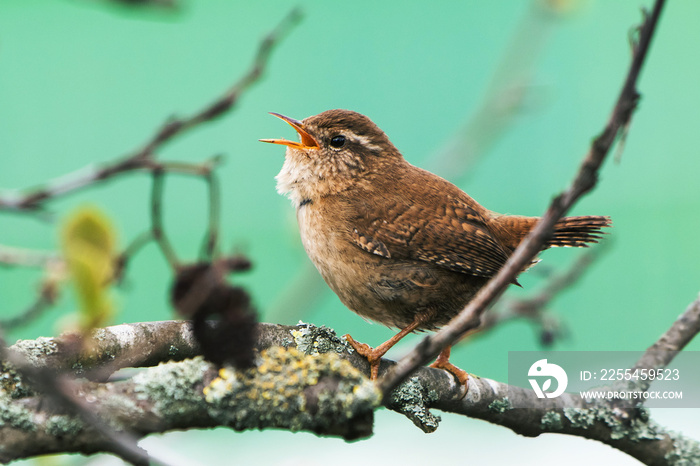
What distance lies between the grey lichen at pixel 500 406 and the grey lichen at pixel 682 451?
0.55 m

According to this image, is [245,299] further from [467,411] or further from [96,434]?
[467,411]

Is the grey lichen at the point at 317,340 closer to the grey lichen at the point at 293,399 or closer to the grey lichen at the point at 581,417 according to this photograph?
the grey lichen at the point at 293,399

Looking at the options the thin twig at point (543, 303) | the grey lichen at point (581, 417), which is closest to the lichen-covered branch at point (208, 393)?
the grey lichen at point (581, 417)

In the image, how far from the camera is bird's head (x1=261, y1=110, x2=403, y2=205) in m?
2.84

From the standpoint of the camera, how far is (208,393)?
1.62 metres

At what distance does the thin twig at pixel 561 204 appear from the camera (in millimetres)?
947

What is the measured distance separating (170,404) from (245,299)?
2.22ft

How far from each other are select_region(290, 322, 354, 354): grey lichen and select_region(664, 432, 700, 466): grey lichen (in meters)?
1.14

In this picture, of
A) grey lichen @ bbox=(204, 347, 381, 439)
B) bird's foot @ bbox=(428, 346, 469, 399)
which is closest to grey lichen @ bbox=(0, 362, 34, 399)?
grey lichen @ bbox=(204, 347, 381, 439)

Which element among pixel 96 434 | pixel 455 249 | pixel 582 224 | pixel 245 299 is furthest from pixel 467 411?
pixel 245 299

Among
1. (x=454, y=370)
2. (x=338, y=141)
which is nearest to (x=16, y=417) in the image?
(x=454, y=370)

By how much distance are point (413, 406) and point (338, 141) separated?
1390 millimetres

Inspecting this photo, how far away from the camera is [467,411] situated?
224 centimetres

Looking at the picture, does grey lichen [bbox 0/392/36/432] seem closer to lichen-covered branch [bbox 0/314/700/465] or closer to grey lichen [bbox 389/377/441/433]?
lichen-covered branch [bbox 0/314/700/465]
